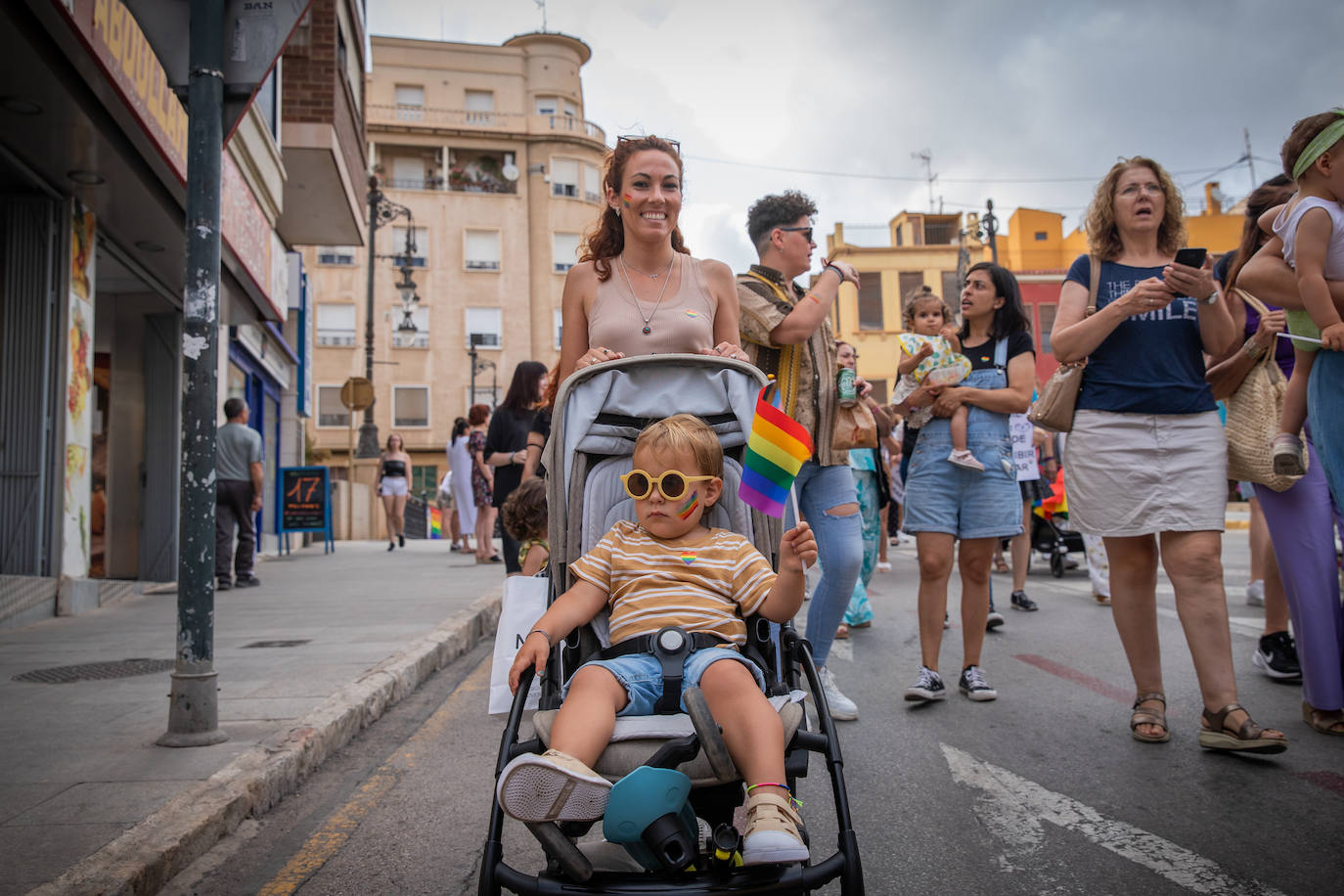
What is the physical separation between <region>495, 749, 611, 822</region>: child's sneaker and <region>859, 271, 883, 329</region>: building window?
45170 mm

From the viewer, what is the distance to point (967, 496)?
503 centimetres

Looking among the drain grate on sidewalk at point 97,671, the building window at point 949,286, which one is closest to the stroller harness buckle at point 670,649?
the drain grate on sidewalk at point 97,671

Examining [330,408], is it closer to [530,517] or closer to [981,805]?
[530,517]

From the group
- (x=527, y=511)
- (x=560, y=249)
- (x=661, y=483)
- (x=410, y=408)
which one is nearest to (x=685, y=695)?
(x=661, y=483)

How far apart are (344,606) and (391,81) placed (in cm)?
4160

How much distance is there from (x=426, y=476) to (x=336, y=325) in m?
7.53

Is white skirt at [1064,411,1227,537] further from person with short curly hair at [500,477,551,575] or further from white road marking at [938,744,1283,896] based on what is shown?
person with short curly hair at [500,477,551,575]

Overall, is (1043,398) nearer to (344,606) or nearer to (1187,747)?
(1187,747)

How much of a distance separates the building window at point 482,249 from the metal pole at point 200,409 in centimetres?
4133

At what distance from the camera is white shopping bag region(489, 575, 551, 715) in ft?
9.77

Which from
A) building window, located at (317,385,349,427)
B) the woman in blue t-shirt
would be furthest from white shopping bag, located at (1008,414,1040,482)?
building window, located at (317,385,349,427)

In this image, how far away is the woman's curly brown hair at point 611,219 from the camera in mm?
3703

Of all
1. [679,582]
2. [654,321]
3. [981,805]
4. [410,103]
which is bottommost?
[981,805]

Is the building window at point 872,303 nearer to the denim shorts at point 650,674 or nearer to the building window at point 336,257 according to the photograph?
the building window at point 336,257
